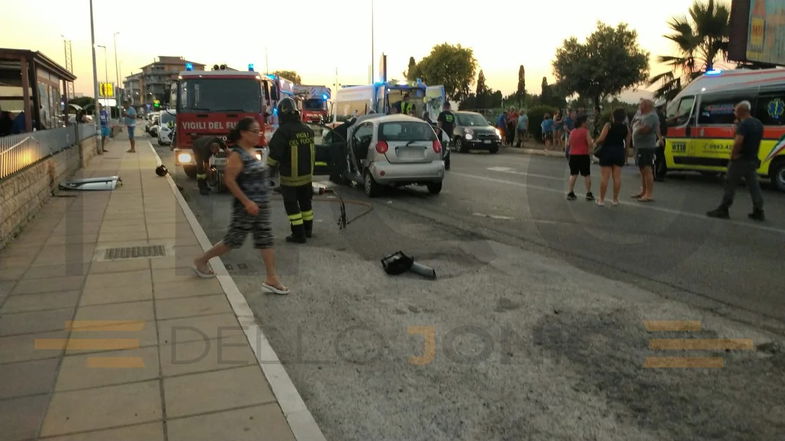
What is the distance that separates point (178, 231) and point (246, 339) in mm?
4664

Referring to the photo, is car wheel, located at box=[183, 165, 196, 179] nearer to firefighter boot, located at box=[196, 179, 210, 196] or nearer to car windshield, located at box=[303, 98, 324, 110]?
firefighter boot, located at box=[196, 179, 210, 196]

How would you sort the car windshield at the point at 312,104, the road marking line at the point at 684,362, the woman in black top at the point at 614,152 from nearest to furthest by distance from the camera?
the road marking line at the point at 684,362
the woman in black top at the point at 614,152
the car windshield at the point at 312,104

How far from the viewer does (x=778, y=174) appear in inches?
515

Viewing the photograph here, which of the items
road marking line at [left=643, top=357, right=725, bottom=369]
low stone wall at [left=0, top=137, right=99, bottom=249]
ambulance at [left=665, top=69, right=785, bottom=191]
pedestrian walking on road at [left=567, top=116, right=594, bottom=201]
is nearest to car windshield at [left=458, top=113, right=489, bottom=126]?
ambulance at [left=665, top=69, right=785, bottom=191]

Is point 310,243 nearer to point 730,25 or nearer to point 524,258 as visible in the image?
point 524,258

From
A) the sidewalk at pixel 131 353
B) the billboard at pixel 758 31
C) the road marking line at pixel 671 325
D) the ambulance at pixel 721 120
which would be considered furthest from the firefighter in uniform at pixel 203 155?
the billboard at pixel 758 31

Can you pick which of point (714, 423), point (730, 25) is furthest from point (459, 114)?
point (714, 423)

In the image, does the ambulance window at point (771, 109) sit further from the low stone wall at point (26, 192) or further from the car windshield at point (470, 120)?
the car windshield at point (470, 120)

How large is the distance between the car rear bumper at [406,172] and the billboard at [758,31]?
15614 millimetres

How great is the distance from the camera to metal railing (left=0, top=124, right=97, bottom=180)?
8.58 metres

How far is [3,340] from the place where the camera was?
4734 mm

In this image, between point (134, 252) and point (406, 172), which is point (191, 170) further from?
point (134, 252)

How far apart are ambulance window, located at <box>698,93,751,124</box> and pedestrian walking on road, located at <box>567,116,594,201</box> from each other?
4588 millimetres

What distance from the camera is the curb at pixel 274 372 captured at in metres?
3.40
